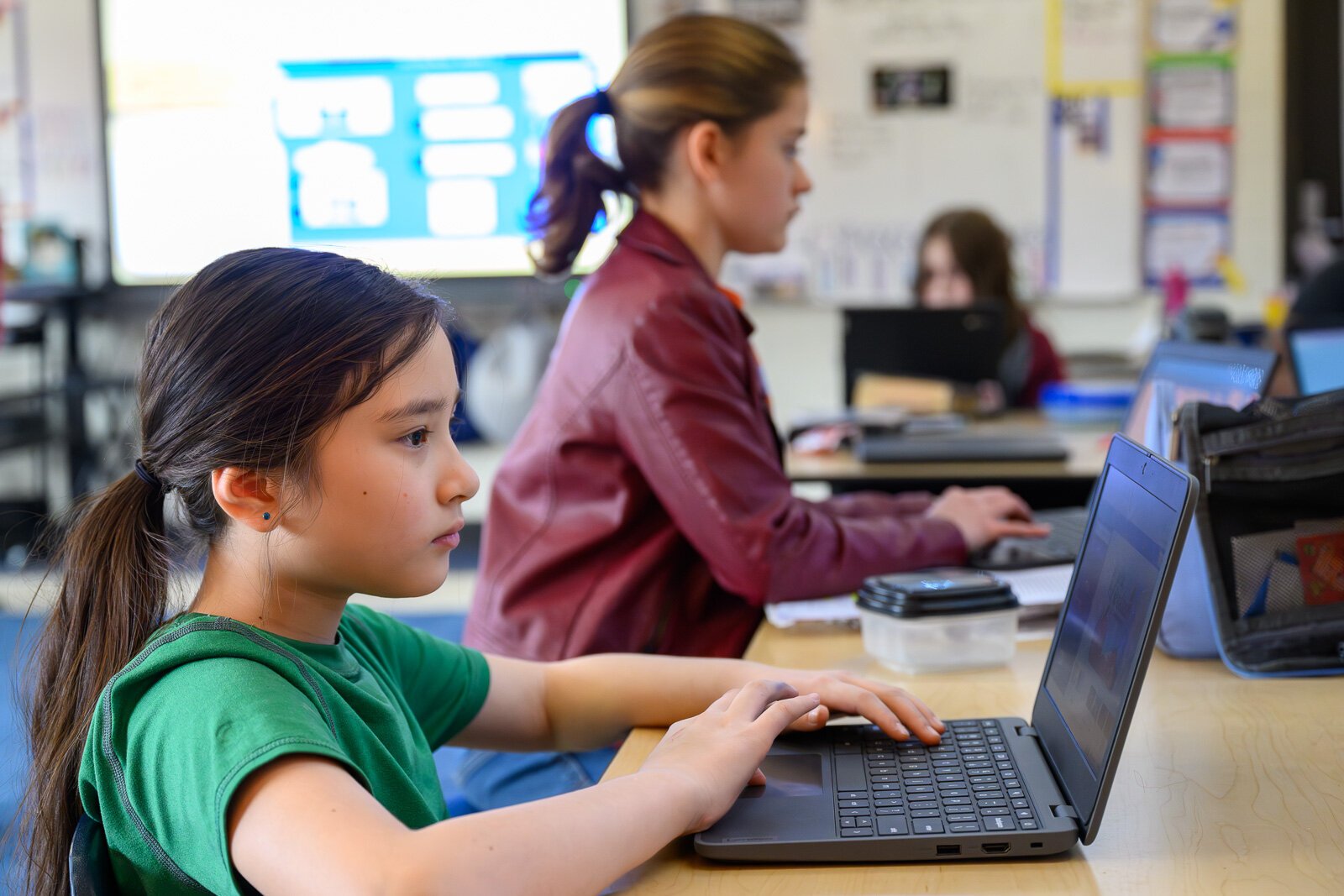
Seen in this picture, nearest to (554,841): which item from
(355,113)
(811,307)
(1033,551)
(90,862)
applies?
(90,862)

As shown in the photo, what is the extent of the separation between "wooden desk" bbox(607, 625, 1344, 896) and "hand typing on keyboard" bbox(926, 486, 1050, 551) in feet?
1.26

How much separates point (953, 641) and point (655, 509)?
392mm

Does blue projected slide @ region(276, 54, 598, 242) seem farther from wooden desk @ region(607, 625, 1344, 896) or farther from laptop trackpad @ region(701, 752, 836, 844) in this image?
laptop trackpad @ region(701, 752, 836, 844)

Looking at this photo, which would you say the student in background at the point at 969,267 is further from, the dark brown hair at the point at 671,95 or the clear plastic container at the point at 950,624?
the clear plastic container at the point at 950,624

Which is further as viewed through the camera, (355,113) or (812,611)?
(355,113)

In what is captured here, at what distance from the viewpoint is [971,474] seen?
2.07 m

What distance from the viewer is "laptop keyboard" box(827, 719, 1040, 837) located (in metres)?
0.78

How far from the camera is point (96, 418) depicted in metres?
4.73

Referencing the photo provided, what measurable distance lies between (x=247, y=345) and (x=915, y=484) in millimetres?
1513

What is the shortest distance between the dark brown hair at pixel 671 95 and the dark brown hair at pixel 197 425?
2.27ft

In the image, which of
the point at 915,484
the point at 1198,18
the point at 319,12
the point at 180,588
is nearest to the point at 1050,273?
the point at 1198,18

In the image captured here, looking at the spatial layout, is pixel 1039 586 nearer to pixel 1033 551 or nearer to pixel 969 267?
pixel 1033 551

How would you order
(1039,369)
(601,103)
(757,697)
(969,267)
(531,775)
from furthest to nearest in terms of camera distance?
(969,267), (1039,369), (601,103), (531,775), (757,697)

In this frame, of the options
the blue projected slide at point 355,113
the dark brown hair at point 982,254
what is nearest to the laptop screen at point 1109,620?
the dark brown hair at point 982,254
